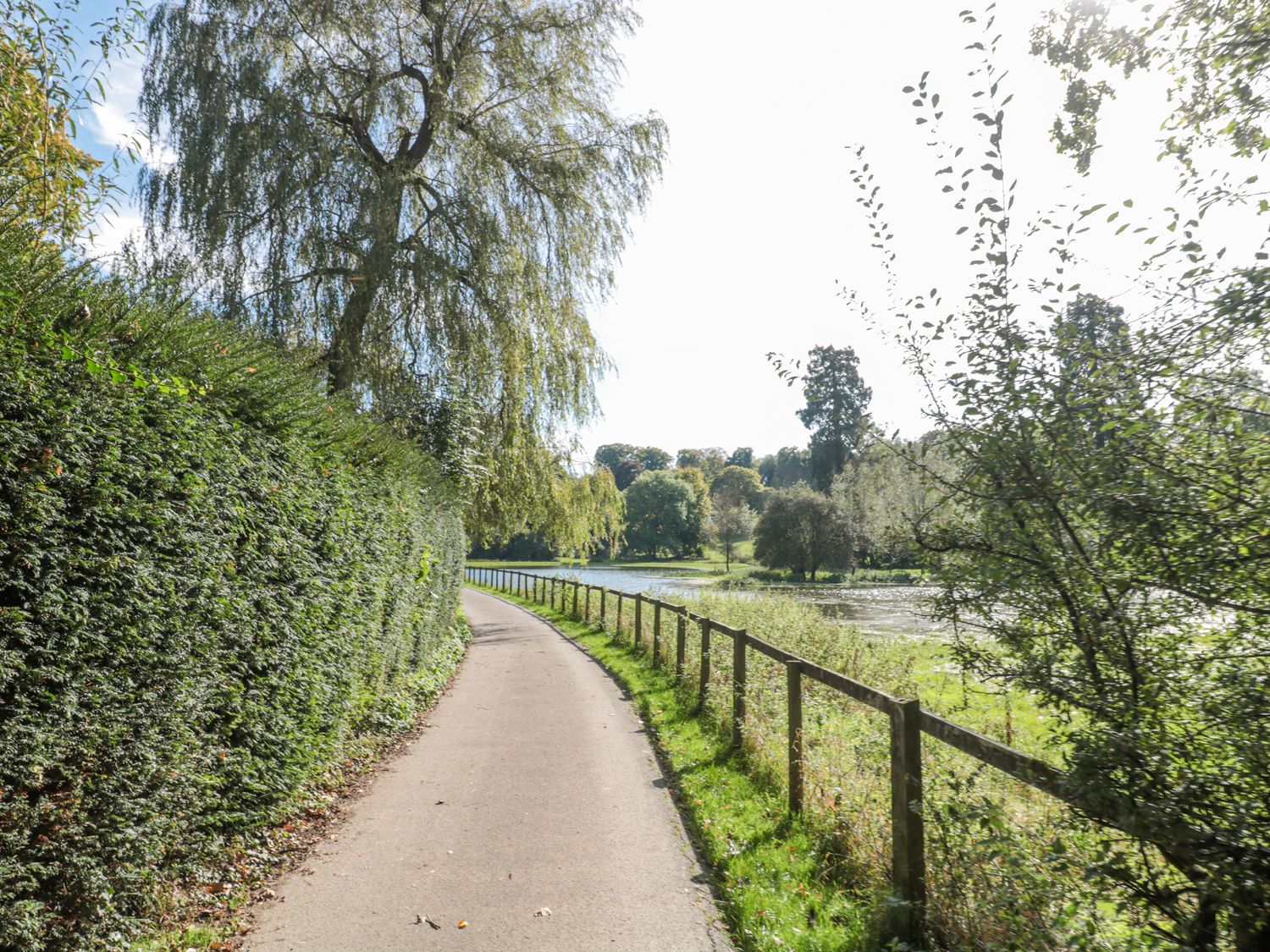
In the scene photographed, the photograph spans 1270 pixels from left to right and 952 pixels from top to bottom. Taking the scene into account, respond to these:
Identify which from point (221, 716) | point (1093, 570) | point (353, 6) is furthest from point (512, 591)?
point (1093, 570)

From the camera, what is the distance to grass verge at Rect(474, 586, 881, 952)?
156 inches

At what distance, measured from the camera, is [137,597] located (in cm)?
337

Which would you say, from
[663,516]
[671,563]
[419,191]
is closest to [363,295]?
[419,191]

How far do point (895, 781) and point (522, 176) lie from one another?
41.3ft

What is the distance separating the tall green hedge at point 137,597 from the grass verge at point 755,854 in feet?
9.75

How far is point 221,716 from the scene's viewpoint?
4262mm

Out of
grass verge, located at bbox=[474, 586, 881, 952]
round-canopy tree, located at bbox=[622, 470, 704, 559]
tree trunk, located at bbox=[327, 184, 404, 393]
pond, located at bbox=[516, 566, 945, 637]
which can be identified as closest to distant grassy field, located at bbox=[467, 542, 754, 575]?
round-canopy tree, located at bbox=[622, 470, 704, 559]

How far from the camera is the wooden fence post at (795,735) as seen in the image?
221 inches

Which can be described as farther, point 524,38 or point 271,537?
point 524,38

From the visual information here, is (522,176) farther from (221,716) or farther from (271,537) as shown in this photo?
(221,716)

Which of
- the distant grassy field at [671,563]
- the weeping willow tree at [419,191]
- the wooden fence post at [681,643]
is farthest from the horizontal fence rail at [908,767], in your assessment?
the distant grassy field at [671,563]

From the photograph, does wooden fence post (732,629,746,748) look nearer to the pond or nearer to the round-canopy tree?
the pond

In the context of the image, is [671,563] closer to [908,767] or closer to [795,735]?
[795,735]

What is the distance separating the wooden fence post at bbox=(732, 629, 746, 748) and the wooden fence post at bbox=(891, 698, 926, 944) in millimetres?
3131
